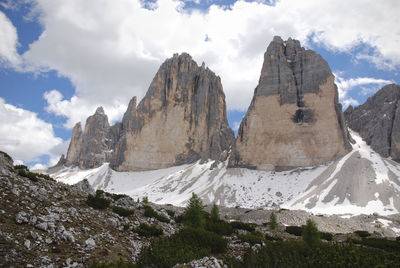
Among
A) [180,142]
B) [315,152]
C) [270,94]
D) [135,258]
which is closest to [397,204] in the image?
[315,152]

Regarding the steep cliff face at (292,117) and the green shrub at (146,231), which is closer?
the green shrub at (146,231)

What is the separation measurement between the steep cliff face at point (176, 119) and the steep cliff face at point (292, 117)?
28.2 metres

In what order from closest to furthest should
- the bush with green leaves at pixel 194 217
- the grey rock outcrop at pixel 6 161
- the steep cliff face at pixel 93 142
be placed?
the grey rock outcrop at pixel 6 161 → the bush with green leaves at pixel 194 217 → the steep cliff face at pixel 93 142

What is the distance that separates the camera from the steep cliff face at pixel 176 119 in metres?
126

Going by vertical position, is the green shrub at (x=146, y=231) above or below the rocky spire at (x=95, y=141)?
below

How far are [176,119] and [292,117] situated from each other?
5349 cm

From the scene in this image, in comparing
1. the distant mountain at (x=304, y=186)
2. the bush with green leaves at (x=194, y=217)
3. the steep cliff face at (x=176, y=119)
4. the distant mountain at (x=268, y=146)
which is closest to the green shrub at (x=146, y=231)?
the bush with green leaves at (x=194, y=217)

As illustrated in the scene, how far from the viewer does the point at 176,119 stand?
12681 centimetres

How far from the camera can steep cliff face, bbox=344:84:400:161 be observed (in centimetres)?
8294

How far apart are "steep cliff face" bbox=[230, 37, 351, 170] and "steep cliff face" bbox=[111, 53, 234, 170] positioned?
1112 inches

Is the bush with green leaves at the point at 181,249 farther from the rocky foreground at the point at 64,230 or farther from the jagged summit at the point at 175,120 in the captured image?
the jagged summit at the point at 175,120

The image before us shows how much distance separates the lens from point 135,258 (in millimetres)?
9289

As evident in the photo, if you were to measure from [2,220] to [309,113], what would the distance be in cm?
8982

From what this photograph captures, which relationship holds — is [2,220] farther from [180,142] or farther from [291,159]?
[180,142]
